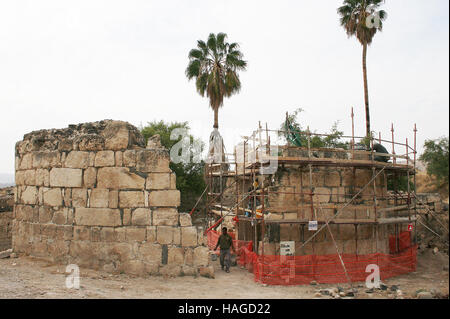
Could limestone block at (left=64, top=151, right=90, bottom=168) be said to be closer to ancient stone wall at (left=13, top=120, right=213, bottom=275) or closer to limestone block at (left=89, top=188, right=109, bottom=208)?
ancient stone wall at (left=13, top=120, right=213, bottom=275)

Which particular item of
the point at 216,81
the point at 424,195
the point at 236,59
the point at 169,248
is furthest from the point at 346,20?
the point at 169,248

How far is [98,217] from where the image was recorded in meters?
7.45

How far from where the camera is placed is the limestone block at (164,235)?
7457 millimetres

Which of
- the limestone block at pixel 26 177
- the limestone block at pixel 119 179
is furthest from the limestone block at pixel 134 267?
the limestone block at pixel 26 177

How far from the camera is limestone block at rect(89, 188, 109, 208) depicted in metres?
7.47

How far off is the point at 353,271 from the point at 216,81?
554 inches

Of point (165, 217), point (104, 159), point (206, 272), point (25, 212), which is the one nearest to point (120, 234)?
point (165, 217)

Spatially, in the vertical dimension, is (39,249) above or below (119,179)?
below

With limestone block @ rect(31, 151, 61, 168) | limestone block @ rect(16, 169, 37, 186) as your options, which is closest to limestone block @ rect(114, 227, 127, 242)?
limestone block @ rect(31, 151, 61, 168)

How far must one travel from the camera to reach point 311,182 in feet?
30.3

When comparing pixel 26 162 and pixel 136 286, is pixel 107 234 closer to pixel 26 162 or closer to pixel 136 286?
pixel 136 286

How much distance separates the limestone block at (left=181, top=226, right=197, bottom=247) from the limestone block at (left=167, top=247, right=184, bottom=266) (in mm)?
175

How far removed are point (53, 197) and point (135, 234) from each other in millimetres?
2096
